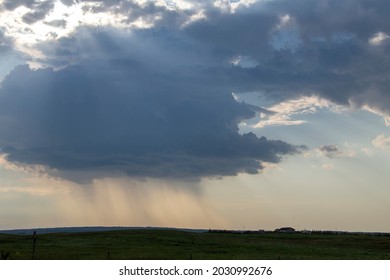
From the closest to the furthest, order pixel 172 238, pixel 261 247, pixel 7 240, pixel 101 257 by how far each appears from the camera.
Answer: pixel 101 257
pixel 261 247
pixel 7 240
pixel 172 238

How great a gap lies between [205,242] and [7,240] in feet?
116

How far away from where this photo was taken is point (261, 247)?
292ft

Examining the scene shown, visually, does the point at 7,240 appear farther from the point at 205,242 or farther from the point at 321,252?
the point at 321,252

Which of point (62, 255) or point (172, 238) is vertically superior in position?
point (172, 238)

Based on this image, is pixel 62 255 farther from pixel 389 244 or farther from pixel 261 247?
pixel 389 244
